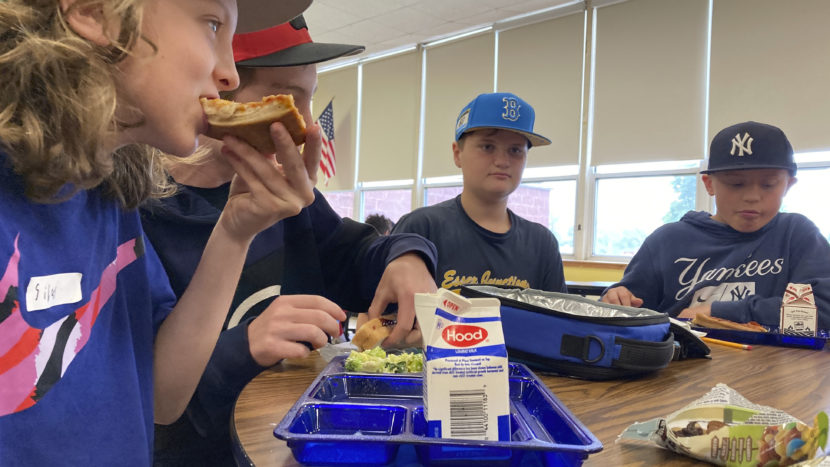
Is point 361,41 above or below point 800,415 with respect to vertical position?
above

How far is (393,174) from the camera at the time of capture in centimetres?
782

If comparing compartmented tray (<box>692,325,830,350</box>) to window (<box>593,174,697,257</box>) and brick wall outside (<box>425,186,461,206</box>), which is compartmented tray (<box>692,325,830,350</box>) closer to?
window (<box>593,174,697,257</box>)

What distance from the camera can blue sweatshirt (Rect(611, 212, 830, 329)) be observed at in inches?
85.4

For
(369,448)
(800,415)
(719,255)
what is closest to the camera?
(369,448)

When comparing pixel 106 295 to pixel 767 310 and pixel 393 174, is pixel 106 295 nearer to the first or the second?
pixel 767 310

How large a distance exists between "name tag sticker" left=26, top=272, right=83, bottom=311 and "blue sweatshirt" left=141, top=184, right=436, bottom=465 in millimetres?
286

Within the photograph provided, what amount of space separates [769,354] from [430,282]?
3.23 feet

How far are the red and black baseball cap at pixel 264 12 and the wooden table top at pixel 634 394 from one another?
665mm

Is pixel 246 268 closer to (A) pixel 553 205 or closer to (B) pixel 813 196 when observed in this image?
(B) pixel 813 196

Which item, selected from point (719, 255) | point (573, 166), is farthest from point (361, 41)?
point (719, 255)

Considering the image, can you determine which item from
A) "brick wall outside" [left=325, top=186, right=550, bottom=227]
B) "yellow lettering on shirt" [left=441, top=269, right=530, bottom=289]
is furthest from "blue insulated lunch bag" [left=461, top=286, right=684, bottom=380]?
"brick wall outside" [left=325, top=186, right=550, bottom=227]

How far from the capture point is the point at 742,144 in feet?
7.10

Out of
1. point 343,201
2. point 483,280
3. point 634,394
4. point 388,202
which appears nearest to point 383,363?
point 634,394

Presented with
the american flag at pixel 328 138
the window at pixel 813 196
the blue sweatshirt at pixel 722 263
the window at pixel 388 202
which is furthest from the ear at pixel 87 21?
the american flag at pixel 328 138
